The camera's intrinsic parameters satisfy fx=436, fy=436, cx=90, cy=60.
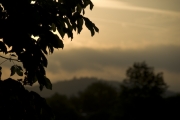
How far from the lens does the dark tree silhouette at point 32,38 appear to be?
7656 millimetres

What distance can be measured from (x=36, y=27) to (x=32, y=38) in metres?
0.77

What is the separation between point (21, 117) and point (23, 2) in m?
2.15

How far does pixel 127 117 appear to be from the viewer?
8744cm

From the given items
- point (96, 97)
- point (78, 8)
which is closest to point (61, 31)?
point (78, 8)

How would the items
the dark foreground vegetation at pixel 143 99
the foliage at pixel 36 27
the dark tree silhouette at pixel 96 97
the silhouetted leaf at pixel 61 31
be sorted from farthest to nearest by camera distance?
the dark tree silhouette at pixel 96 97 → the dark foreground vegetation at pixel 143 99 → the silhouetted leaf at pixel 61 31 → the foliage at pixel 36 27

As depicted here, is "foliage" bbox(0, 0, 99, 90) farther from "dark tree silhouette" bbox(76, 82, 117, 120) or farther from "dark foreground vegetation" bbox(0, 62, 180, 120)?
"dark tree silhouette" bbox(76, 82, 117, 120)

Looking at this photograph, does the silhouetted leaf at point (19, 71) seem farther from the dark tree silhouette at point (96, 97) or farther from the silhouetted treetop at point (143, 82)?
the dark tree silhouette at point (96, 97)

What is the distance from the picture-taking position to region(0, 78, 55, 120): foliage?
8016 millimetres

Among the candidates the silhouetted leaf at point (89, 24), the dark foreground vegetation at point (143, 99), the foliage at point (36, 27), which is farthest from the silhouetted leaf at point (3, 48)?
the dark foreground vegetation at point (143, 99)

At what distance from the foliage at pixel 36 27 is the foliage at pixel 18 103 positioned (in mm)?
309

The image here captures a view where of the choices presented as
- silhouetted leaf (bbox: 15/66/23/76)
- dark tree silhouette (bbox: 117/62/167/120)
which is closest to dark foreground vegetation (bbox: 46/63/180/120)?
dark tree silhouette (bbox: 117/62/167/120)

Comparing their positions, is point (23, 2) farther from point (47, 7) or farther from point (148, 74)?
point (148, 74)

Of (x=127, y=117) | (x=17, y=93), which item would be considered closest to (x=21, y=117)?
(x=17, y=93)

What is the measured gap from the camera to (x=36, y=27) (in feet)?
25.3
